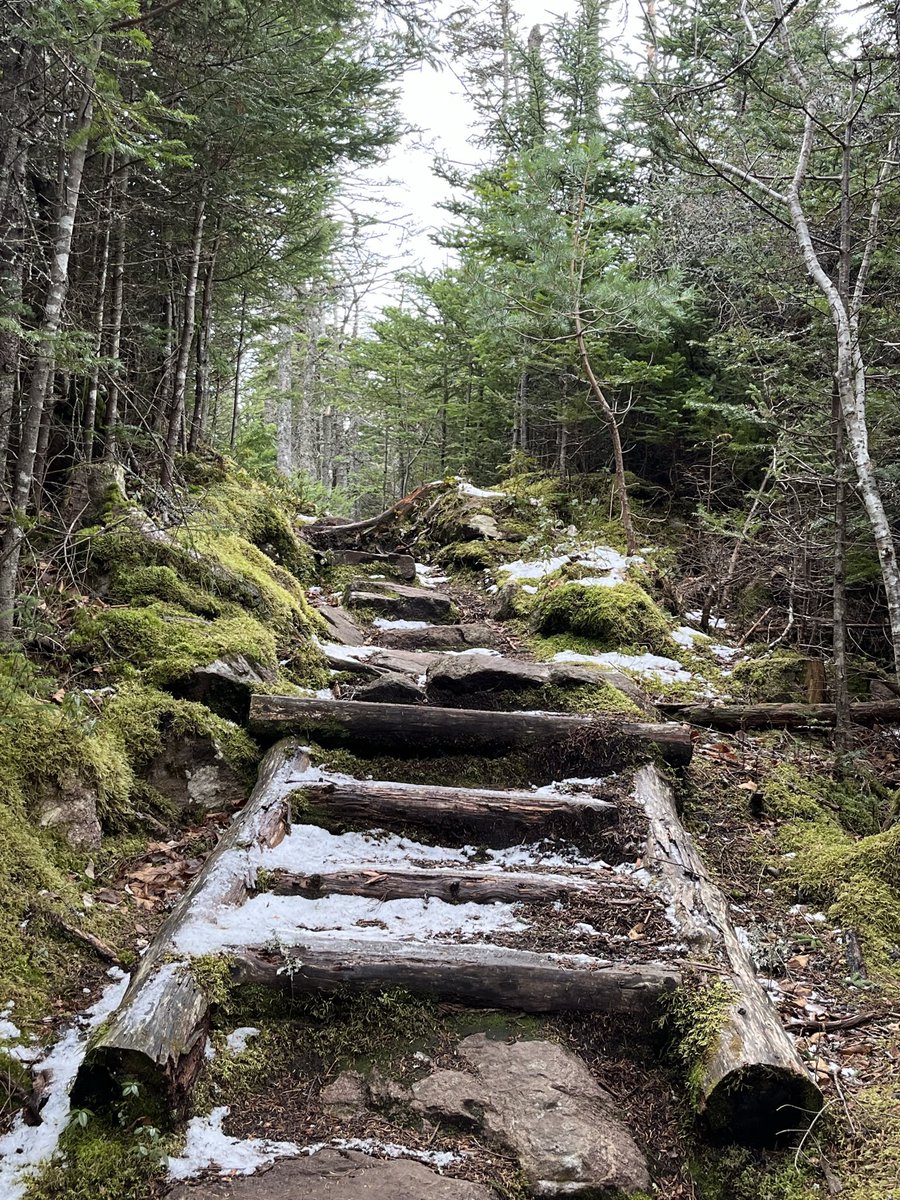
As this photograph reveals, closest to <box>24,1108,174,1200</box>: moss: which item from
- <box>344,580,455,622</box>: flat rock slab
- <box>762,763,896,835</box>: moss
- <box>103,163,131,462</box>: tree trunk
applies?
<box>762,763,896,835</box>: moss

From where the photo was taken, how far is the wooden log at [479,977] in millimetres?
3088

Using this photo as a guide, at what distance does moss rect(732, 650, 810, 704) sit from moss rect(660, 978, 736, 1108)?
4384 mm

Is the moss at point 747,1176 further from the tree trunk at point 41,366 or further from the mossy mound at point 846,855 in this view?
the tree trunk at point 41,366

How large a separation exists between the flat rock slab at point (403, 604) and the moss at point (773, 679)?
3.97 metres

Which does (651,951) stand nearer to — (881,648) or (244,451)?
(881,648)

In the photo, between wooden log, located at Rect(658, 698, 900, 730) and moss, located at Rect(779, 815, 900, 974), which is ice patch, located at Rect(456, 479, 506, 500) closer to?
wooden log, located at Rect(658, 698, 900, 730)

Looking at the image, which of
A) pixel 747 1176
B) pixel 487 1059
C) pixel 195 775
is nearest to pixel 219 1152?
pixel 487 1059

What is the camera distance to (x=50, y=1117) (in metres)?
2.46

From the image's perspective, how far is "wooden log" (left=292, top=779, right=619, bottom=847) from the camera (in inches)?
175

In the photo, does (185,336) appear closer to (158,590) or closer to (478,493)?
(158,590)

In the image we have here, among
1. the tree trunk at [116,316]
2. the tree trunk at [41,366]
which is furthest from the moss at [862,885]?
the tree trunk at [116,316]

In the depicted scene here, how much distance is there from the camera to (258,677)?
5.68 meters

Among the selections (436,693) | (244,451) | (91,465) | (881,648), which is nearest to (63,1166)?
(436,693)

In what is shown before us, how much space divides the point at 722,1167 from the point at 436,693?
3750mm
